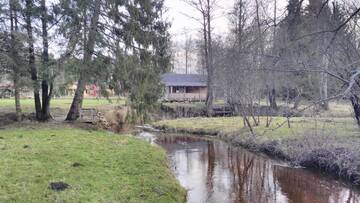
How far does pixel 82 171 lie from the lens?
7.52 meters

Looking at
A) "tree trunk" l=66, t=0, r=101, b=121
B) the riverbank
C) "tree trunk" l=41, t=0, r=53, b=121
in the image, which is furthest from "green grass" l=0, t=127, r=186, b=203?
the riverbank

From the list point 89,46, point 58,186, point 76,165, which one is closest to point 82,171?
point 76,165

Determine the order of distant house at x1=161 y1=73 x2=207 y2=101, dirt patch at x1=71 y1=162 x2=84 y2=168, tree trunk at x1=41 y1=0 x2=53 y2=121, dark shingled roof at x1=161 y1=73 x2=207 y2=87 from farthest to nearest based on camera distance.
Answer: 1. dark shingled roof at x1=161 y1=73 x2=207 y2=87
2. distant house at x1=161 y1=73 x2=207 y2=101
3. tree trunk at x1=41 y1=0 x2=53 y2=121
4. dirt patch at x1=71 y1=162 x2=84 y2=168

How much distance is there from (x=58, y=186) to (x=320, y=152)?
8.69 m

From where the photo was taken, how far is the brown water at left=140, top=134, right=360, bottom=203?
8.73 metres

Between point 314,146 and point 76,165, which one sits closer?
point 76,165

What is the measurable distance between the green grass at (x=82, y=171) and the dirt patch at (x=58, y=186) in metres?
0.10

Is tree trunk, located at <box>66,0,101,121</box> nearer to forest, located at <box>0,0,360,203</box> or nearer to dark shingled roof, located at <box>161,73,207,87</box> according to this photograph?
forest, located at <box>0,0,360,203</box>

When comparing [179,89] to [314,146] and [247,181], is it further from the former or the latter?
[247,181]

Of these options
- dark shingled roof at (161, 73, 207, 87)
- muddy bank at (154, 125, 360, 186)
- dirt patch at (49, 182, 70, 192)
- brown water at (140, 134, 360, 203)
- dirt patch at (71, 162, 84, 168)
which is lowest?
brown water at (140, 134, 360, 203)

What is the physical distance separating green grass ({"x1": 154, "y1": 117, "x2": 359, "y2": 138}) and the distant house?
53.3 feet

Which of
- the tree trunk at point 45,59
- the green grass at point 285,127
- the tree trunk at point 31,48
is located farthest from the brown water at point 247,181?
the tree trunk at point 31,48

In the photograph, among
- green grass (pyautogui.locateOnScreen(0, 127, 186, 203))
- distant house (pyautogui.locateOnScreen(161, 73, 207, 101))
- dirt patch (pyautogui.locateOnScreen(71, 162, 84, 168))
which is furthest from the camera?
distant house (pyautogui.locateOnScreen(161, 73, 207, 101))

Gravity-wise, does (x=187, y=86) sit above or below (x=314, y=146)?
above
